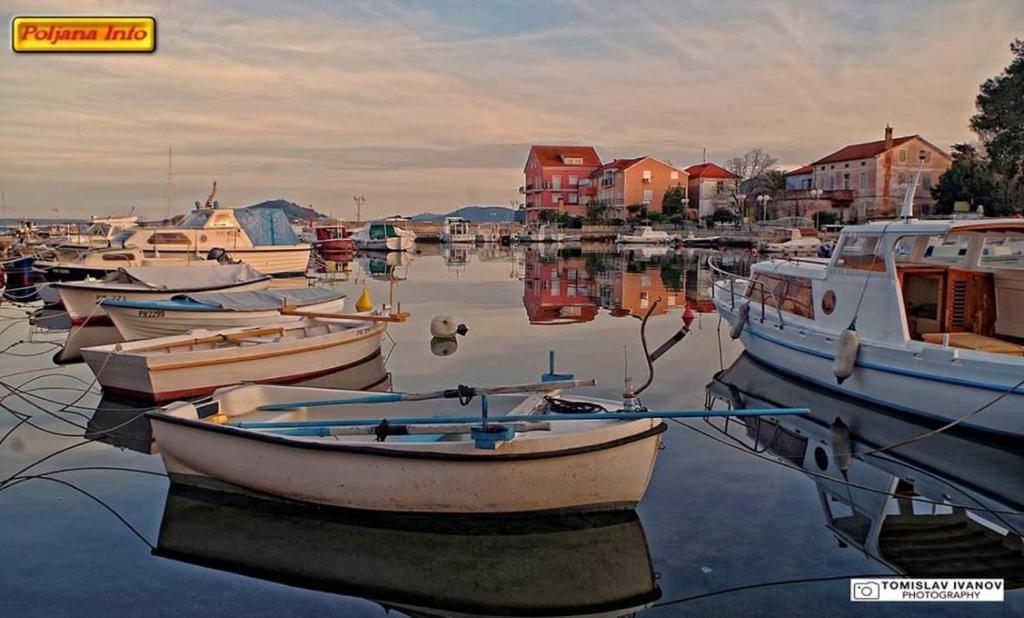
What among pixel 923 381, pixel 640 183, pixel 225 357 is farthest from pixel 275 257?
pixel 640 183

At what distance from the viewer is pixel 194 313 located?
1494 cm

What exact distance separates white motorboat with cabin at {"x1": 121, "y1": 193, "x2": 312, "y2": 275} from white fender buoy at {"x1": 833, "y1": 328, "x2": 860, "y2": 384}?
77.6ft

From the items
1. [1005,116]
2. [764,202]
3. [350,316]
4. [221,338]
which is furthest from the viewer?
[764,202]

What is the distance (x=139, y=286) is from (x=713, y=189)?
2763 inches

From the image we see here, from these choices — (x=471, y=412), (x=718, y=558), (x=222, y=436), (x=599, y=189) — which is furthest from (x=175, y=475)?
(x=599, y=189)

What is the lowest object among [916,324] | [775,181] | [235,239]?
[916,324]

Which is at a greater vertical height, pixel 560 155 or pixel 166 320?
pixel 560 155

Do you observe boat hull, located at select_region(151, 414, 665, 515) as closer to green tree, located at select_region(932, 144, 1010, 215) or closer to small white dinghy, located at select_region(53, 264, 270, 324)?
small white dinghy, located at select_region(53, 264, 270, 324)

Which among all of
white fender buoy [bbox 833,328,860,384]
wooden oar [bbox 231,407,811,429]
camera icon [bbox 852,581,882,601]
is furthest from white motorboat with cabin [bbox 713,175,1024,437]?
camera icon [bbox 852,581,882,601]

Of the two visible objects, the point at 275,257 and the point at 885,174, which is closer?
the point at 275,257

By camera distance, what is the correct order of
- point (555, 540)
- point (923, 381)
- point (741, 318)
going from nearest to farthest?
point (555, 540) → point (923, 381) → point (741, 318)

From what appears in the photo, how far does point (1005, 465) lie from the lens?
850cm

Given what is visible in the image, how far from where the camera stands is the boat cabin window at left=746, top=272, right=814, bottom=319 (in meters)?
13.0

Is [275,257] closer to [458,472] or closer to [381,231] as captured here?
[458,472]
